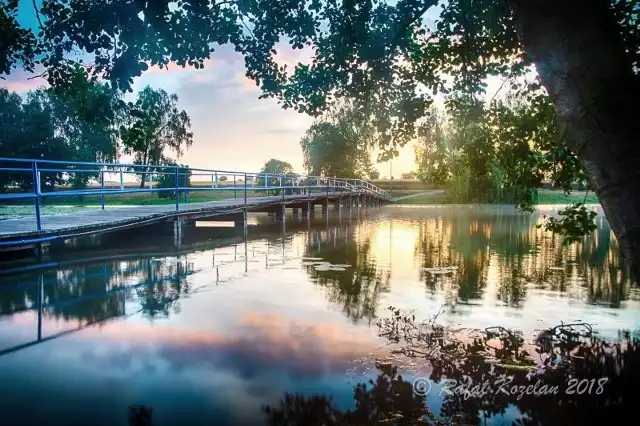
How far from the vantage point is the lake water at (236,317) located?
3391 millimetres

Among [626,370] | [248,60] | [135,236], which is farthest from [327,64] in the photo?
[135,236]

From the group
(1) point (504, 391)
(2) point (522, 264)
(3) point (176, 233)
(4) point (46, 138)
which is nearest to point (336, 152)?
(4) point (46, 138)

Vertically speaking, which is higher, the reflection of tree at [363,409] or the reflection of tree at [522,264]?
the reflection of tree at [363,409]

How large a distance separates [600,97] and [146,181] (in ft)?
53.5

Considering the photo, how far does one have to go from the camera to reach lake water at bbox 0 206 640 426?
3.39 metres

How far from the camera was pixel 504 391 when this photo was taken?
3.38 metres

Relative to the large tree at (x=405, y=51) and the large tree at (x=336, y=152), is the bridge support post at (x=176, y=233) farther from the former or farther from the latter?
the large tree at (x=336, y=152)

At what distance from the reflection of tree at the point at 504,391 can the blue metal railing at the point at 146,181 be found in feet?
20.0

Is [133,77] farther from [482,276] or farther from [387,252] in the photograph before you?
[387,252]

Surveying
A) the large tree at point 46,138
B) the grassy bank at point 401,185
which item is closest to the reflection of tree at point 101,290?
the large tree at point 46,138

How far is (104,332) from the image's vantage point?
15.9 ft

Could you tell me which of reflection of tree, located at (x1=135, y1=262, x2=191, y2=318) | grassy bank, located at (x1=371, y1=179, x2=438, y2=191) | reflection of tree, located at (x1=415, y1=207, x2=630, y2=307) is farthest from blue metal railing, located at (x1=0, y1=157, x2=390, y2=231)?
grassy bank, located at (x1=371, y1=179, x2=438, y2=191)

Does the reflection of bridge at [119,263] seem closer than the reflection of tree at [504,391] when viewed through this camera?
No

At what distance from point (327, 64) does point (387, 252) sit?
6022 mm
